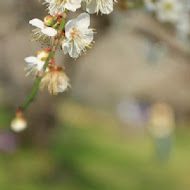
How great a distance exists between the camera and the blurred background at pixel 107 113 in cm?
321

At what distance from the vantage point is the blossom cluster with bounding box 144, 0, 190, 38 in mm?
2208

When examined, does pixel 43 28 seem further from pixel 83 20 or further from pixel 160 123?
pixel 160 123

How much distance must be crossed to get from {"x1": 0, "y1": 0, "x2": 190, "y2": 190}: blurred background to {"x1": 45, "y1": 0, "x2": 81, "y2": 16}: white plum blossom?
3.31ft

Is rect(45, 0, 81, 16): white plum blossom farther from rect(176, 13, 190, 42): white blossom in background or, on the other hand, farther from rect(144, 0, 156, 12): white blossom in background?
rect(176, 13, 190, 42): white blossom in background

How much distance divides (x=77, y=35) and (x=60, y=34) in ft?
0.22

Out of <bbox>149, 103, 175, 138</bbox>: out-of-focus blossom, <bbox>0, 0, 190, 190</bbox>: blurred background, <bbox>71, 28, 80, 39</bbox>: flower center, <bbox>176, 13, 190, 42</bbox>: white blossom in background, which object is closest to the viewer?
<bbox>71, 28, 80, 39</bbox>: flower center

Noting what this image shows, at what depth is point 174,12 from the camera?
2387 mm

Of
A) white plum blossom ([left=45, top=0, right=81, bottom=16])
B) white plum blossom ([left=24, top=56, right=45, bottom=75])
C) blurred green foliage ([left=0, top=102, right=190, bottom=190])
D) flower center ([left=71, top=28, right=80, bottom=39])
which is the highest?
blurred green foliage ([left=0, top=102, right=190, bottom=190])

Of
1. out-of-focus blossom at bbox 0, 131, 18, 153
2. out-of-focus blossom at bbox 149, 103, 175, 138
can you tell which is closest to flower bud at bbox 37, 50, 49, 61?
out-of-focus blossom at bbox 0, 131, 18, 153

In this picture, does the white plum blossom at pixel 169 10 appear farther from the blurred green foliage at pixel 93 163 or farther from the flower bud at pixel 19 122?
the blurred green foliage at pixel 93 163

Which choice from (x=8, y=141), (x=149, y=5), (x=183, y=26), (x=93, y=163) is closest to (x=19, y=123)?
(x=149, y=5)

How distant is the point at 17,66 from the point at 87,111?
3.78ft

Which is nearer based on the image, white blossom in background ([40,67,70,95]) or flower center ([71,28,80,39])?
flower center ([71,28,80,39])

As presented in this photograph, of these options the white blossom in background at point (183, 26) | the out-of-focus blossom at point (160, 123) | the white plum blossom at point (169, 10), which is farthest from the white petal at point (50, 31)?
the out-of-focus blossom at point (160, 123)
